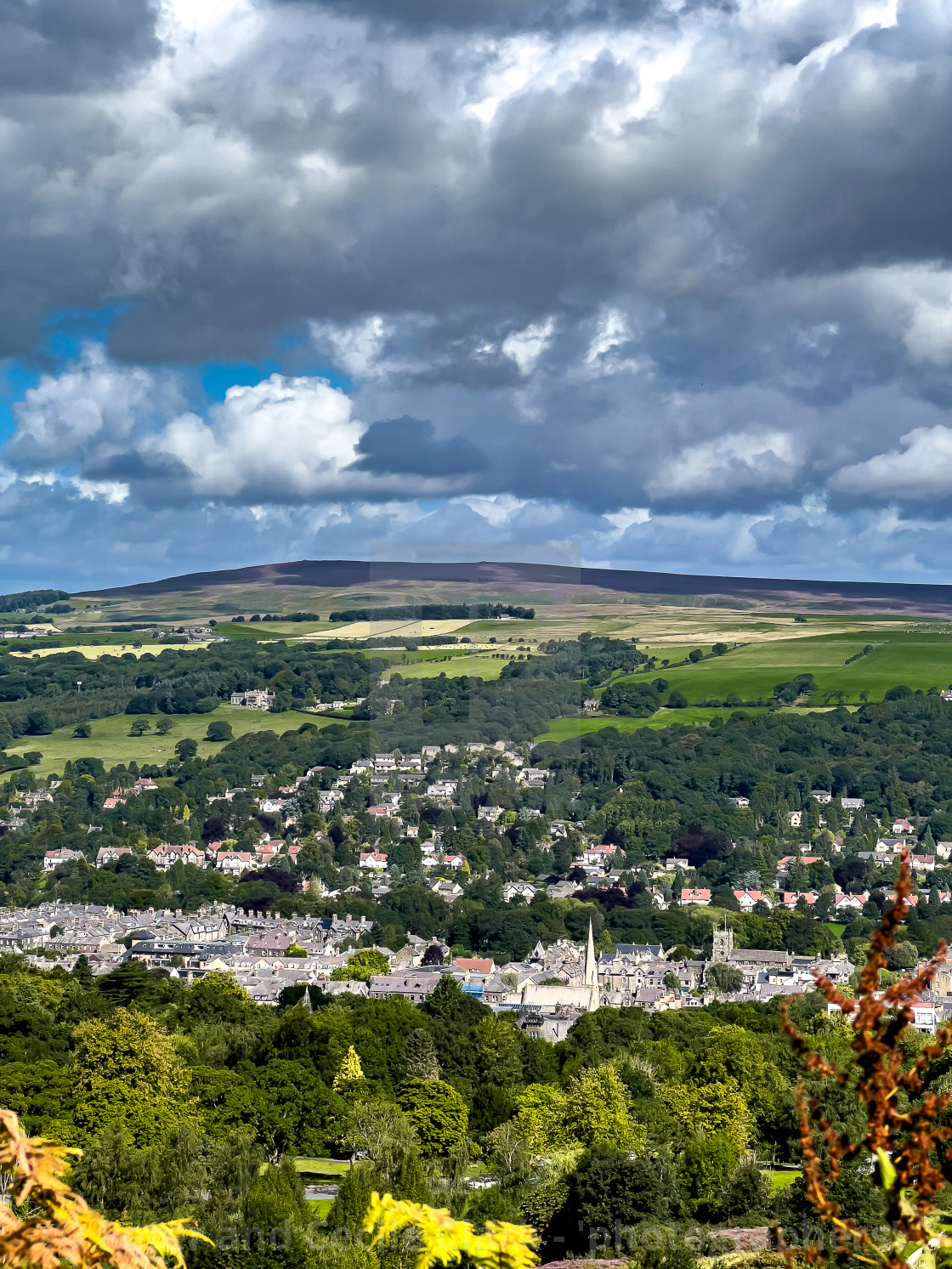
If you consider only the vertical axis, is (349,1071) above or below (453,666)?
below

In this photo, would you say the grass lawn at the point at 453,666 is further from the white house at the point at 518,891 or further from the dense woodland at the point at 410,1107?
the dense woodland at the point at 410,1107

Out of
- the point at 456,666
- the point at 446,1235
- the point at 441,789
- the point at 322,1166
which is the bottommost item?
the point at 441,789

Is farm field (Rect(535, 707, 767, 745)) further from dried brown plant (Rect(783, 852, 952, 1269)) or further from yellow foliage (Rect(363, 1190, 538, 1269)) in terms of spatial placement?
dried brown plant (Rect(783, 852, 952, 1269))

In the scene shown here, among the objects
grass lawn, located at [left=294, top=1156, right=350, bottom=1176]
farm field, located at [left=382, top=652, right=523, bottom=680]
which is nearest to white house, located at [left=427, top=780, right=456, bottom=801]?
farm field, located at [left=382, top=652, right=523, bottom=680]

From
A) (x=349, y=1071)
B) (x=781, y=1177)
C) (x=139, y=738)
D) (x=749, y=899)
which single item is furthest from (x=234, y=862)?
(x=781, y=1177)

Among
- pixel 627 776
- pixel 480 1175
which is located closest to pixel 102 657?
pixel 627 776

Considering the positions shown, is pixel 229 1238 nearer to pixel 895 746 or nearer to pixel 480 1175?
pixel 480 1175

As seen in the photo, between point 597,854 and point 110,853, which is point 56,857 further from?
point 597,854
